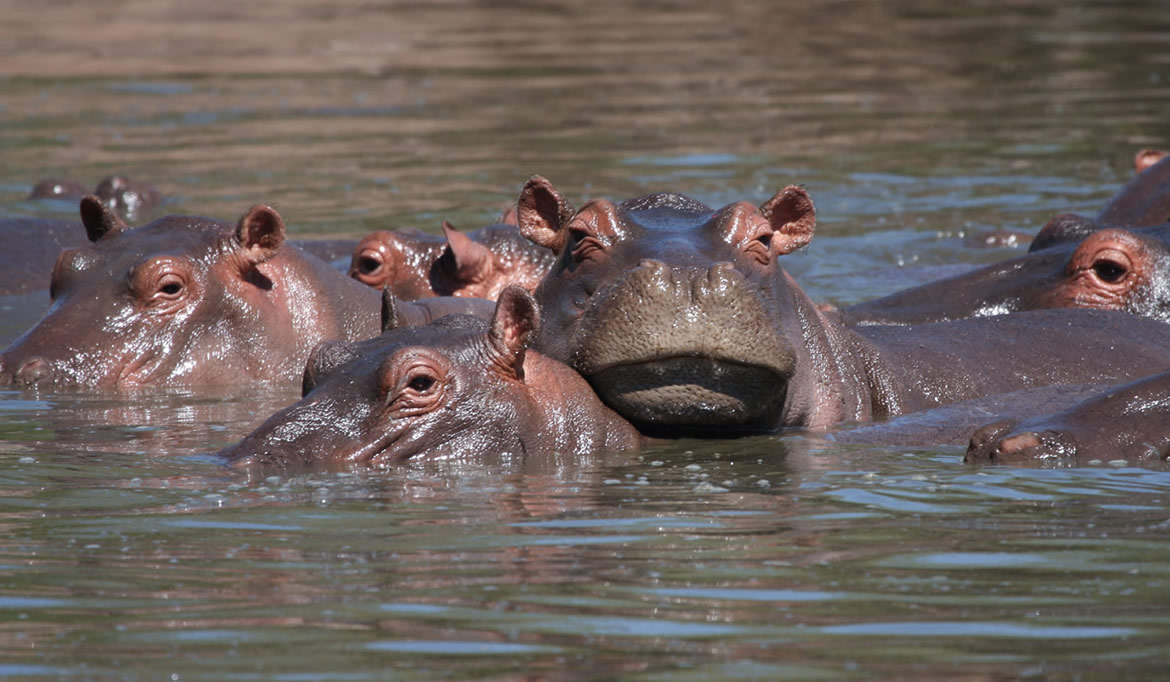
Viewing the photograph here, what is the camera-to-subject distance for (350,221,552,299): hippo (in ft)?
35.1

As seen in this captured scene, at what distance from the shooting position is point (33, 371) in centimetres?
866

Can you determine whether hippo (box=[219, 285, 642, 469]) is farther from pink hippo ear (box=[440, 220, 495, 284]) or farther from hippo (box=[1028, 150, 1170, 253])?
hippo (box=[1028, 150, 1170, 253])

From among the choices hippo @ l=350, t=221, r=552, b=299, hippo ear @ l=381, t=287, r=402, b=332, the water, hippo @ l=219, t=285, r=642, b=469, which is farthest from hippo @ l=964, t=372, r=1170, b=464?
hippo @ l=350, t=221, r=552, b=299

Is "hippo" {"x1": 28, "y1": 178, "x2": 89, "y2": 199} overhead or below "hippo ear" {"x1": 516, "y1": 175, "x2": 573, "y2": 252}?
below

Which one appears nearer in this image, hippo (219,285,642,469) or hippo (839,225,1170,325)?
hippo (219,285,642,469)

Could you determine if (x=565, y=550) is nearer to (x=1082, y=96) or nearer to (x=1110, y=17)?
(x=1082, y=96)

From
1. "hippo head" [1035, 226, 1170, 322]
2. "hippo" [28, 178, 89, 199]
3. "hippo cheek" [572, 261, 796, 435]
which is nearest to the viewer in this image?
"hippo cheek" [572, 261, 796, 435]

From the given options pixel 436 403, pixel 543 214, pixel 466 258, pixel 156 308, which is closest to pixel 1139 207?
pixel 466 258

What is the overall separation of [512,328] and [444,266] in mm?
4038

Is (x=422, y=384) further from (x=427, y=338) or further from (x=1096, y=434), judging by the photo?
(x=1096, y=434)

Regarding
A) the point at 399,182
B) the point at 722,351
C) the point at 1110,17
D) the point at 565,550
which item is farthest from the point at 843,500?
the point at 1110,17

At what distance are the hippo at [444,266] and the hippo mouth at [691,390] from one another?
3.71 meters

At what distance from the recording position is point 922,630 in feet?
15.3

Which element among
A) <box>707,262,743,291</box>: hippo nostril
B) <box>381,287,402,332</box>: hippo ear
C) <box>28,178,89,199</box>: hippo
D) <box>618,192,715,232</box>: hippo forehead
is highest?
<box>618,192,715,232</box>: hippo forehead
